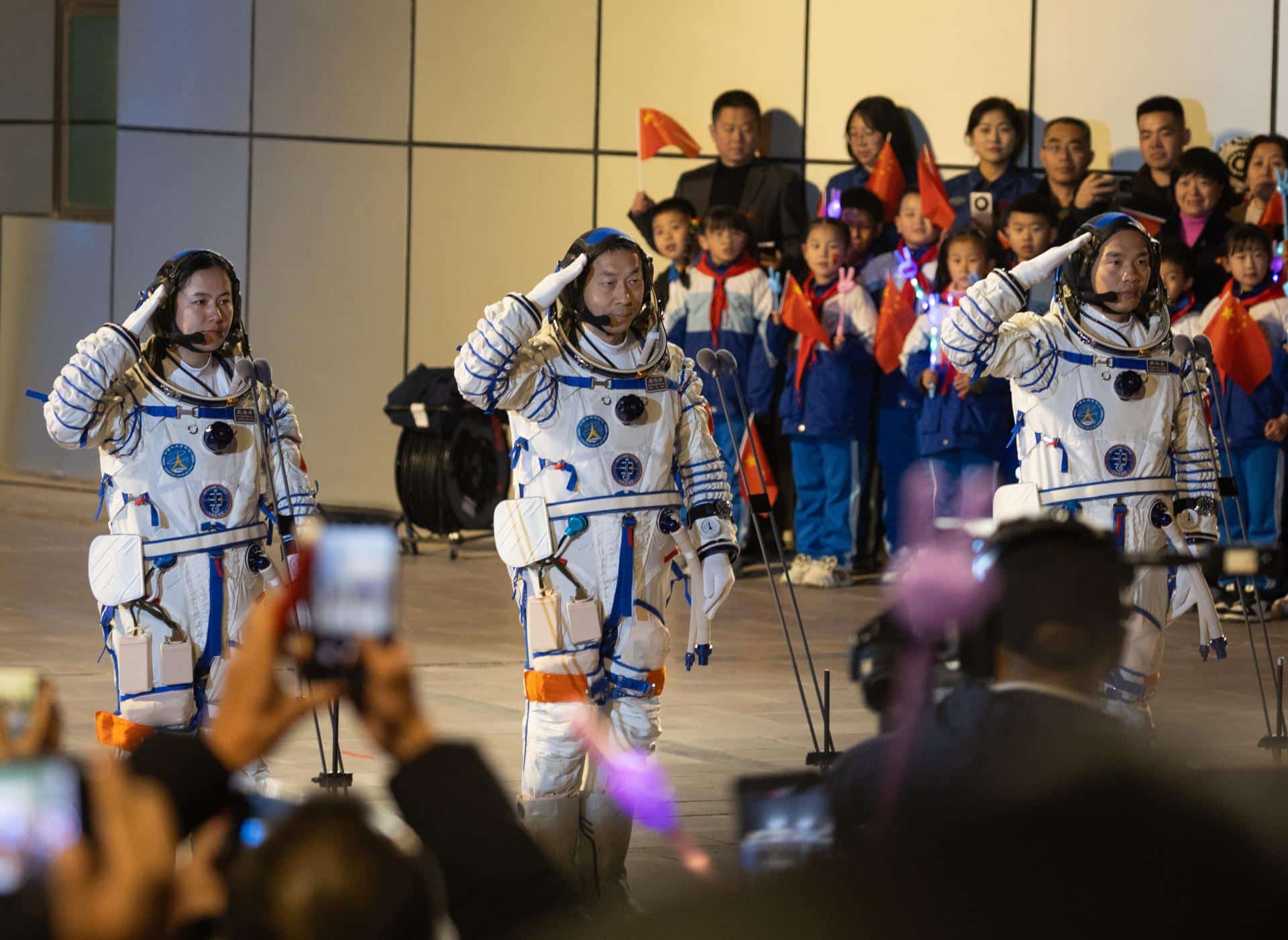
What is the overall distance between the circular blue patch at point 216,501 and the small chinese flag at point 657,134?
322 inches

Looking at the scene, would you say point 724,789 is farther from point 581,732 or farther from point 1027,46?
point 1027,46

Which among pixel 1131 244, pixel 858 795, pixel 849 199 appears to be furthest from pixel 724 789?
pixel 849 199

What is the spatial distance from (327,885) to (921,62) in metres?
12.5

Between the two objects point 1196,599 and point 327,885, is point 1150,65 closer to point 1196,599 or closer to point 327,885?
point 1196,599

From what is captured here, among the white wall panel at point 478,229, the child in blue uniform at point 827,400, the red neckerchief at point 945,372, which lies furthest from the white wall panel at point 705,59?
the red neckerchief at point 945,372

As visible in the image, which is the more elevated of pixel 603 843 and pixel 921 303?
pixel 921 303

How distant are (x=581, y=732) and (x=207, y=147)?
Result: 937cm

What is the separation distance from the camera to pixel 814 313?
11.5 m

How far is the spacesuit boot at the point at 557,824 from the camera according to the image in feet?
17.4

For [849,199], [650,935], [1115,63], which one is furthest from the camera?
[1115,63]

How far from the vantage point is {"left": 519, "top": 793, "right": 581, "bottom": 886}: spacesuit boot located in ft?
17.4

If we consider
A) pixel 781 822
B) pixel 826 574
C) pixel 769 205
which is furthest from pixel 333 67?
pixel 781 822

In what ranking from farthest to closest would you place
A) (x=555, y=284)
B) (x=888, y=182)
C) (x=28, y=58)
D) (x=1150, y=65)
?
(x=28, y=58) < (x=1150, y=65) < (x=888, y=182) < (x=555, y=284)

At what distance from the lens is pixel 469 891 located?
79.6 inches
